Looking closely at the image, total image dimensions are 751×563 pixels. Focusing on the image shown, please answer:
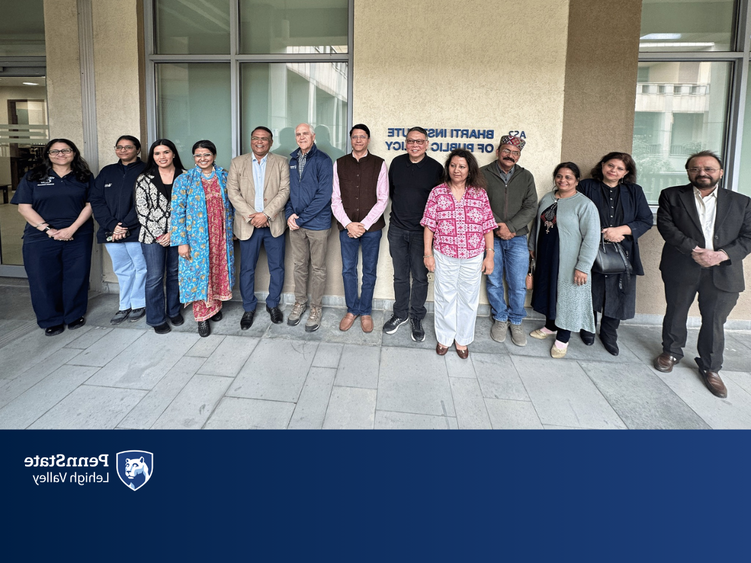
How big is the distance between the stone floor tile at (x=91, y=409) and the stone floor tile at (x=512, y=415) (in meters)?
2.19

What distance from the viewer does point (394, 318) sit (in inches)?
165

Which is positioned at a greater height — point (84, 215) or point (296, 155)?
point (296, 155)

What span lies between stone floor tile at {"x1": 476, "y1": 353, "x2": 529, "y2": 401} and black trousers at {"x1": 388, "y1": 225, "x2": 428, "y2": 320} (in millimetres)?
651

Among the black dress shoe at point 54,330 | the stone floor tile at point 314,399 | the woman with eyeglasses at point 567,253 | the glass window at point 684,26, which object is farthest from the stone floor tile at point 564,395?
the black dress shoe at point 54,330

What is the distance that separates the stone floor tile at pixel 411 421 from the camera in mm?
2684

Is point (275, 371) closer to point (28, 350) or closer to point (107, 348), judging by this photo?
point (107, 348)

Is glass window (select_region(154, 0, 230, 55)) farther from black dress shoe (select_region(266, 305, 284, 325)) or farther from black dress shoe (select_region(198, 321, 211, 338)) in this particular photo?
black dress shoe (select_region(198, 321, 211, 338))

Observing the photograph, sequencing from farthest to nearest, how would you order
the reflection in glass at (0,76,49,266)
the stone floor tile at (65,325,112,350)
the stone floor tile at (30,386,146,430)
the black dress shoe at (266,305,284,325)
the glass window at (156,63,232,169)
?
the reflection in glass at (0,76,49,266)
the glass window at (156,63,232,169)
the black dress shoe at (266,305,284,325)
the stone floor tile at (65,325,112,350)
the stone floor tile at (30,386,146,430)

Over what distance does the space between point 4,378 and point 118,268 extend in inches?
52.5

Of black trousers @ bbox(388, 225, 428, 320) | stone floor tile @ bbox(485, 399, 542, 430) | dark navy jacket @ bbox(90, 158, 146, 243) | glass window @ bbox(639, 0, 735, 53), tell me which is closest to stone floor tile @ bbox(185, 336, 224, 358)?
dark navy jacket @ bbox(90, 158, 146, 243)

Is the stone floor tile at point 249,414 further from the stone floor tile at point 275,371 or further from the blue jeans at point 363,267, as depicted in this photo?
the blue jeans at point 363,267

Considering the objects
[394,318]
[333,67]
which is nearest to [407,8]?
[333,67]

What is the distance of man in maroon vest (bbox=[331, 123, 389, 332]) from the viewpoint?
3.96m

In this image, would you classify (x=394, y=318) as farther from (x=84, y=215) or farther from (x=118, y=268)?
(x=84, y=215)
